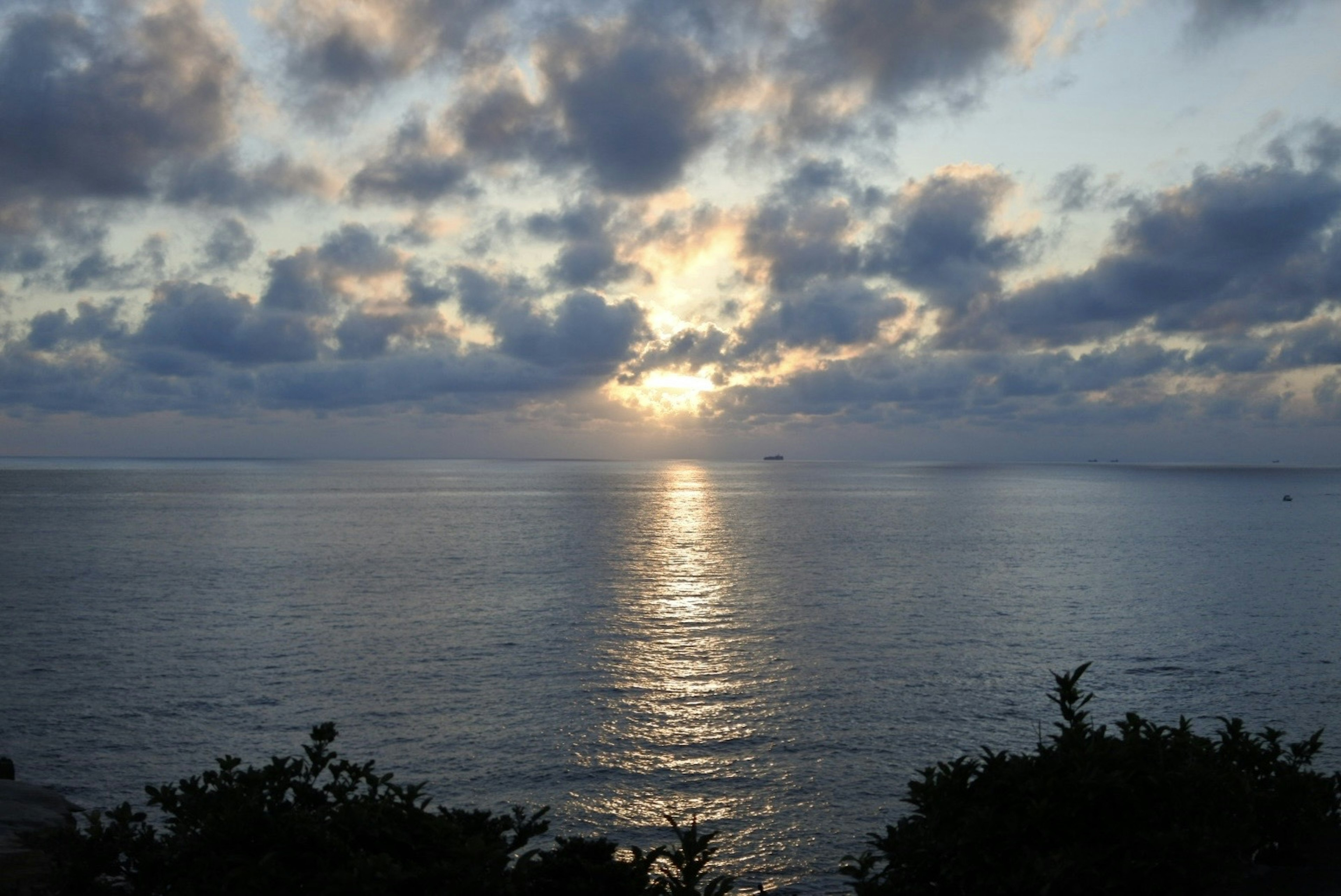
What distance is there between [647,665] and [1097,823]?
3703 centimetres

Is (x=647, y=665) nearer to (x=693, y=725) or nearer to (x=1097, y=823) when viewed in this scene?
(x=693, y=725)

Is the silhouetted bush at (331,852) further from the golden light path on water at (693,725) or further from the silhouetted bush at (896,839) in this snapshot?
the golden light path on water at (693,725)

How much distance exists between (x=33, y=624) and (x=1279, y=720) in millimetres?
65797

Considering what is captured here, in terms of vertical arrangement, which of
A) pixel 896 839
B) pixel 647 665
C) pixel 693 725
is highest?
pixel 896 839

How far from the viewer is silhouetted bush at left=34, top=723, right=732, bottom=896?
35.6 ft

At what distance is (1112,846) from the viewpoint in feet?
38.1

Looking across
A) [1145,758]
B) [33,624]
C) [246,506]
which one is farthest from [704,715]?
[246,506]

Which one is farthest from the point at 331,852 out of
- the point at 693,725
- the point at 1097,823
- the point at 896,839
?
the point at 693,725

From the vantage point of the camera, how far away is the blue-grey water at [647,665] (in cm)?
3069

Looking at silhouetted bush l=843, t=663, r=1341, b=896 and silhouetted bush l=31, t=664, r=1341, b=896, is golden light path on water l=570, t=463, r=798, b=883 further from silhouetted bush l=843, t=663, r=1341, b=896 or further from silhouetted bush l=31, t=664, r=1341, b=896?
silhouetted bush l=31, t=664, r=1341, b=896

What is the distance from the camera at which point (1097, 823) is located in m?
12.1

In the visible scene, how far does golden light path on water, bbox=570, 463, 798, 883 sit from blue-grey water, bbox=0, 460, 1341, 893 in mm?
157

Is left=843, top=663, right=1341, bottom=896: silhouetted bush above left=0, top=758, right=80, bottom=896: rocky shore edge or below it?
above

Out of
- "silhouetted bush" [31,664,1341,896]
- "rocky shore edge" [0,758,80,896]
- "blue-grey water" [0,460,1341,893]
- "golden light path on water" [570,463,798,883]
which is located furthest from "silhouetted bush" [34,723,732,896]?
"golden light path on water" [570,463,798,883]
